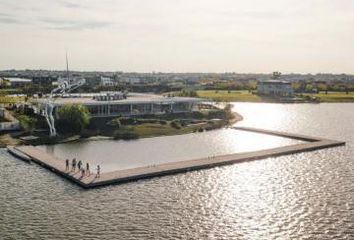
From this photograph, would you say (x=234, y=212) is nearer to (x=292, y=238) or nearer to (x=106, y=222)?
(x=292, y=238)

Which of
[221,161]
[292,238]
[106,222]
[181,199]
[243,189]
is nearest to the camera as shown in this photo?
[292,238]

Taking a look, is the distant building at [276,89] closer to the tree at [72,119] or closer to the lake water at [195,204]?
the tree at [72,119]

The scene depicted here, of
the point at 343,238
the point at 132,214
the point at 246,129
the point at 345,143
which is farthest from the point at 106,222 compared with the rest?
the point at 246,129

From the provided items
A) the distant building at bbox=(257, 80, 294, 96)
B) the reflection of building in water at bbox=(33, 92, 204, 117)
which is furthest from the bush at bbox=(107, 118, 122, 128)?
the distant building at bbox=(257, 80, 294, 96)

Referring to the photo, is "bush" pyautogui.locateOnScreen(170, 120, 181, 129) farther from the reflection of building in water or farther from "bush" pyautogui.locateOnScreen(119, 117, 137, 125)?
the reflection of building in water

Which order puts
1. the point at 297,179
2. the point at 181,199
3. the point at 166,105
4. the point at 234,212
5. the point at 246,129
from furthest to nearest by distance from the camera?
1. the point at 166,105
2. the point at 246,129
3. the point at 297,179
4. the point at 181,199
5. the point at 234,212

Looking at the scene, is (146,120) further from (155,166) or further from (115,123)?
Answer: (155,166)

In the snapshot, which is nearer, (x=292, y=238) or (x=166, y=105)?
(x=292, y=238)
